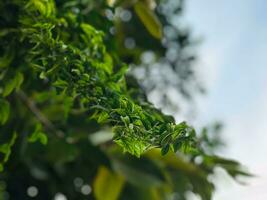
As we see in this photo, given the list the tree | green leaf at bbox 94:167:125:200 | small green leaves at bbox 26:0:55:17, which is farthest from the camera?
green leaf at bbox 94:167:125:200

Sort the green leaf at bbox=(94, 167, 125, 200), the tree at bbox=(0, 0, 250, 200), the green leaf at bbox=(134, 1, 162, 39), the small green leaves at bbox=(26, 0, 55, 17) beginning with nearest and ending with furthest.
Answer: the tree at bbox=(0, 0, 250, 200), the small green leaves at bbox=(26, 0, 55, 17), the green leaf at bbox=(134, 1, 162, 39), the green leaf at bbox=(94, 167, 125, 200)

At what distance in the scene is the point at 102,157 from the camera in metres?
2.67

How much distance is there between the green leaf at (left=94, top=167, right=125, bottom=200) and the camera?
2.62 metres

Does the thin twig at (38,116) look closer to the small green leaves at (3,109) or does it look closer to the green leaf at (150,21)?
the green leaf at (150,21)

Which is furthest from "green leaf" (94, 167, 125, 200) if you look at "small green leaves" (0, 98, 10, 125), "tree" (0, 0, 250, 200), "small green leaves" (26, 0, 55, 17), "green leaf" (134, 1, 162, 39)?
"small green leaves" (26, 0, 55, 17)

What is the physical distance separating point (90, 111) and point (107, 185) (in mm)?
950

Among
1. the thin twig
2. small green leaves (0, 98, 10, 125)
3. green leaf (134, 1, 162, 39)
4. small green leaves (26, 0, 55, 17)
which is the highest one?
green leaf (134, 1, 162, 39)

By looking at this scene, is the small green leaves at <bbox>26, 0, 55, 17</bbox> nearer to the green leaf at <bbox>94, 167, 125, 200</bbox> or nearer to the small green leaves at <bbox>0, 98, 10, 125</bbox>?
the small green leaves at <bbox>0, 98, 10, 125</bbox>

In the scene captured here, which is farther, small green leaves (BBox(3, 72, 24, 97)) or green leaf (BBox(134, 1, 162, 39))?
green leaf (BBox(134, 1, 162, 39))

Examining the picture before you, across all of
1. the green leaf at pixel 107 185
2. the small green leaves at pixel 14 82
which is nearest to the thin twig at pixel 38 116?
the green leaf at pixel 107 185

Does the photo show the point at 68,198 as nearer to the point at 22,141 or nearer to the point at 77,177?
the point at 77,177

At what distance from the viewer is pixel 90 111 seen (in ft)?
5.75

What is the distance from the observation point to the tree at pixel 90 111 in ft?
4.22

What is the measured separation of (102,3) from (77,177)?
114 cm
